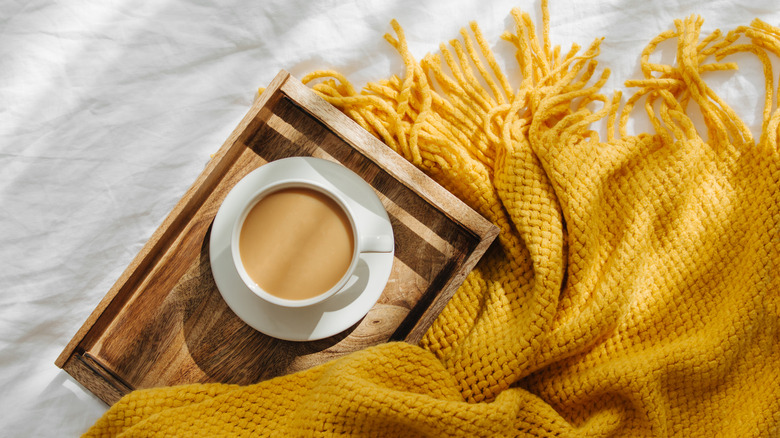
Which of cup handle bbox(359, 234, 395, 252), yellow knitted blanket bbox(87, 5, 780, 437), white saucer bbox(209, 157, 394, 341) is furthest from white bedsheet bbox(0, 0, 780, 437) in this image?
cup handle bbox(359, 234, 395, 252)

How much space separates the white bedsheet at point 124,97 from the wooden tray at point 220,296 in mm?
120

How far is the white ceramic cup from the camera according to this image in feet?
2.05

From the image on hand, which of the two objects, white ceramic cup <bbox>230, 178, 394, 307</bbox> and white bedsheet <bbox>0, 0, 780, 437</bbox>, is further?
white bedsheet <bbox>0, 0, 780, 437</bbox>

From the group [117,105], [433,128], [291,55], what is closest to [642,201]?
[433,128]

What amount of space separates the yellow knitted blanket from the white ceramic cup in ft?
0.43

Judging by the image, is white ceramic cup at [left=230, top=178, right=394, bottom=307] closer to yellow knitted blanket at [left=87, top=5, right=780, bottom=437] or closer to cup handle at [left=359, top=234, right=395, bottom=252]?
cup handle at [left=359, top=234, right=395, bottom=252]

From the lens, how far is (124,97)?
811 millimetres

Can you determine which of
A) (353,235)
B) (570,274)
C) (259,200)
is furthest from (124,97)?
(570,274)

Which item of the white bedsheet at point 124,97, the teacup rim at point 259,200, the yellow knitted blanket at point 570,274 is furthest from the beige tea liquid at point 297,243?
the white bedsheet at point 124,97

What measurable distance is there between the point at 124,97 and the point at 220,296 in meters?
0.34

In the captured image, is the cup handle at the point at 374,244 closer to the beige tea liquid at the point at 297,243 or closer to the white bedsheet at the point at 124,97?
the beige tea liquid at the point at 297,243

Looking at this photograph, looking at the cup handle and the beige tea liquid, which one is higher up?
the cup handle

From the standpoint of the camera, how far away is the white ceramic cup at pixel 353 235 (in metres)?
0.62

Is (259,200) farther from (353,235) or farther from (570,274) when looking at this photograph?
(570,274)
